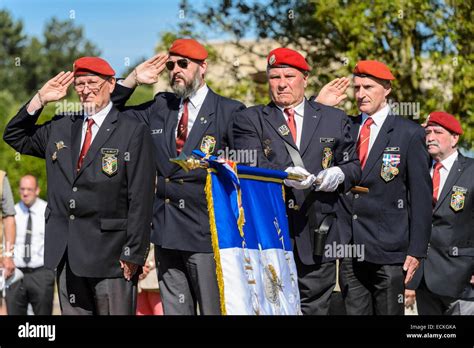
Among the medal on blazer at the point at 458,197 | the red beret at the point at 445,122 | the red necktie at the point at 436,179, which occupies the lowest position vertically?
the medal on blazer at the point at 458,197

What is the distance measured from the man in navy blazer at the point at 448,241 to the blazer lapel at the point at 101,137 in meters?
2.72

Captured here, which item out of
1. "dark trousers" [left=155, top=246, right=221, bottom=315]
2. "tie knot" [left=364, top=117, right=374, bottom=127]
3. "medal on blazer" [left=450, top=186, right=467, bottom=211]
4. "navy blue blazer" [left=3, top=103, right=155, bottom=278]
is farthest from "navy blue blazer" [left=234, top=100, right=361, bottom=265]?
"medal on blazer" [left=450, top=186, right=467, bottom=211]

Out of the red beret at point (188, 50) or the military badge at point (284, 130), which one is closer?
the military badge at point (284, 130)

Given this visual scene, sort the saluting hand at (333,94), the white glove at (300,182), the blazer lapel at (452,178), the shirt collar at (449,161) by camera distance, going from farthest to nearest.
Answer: the shirt collar at (449,161)
the blazer lapel at (452,178)
the saluting hand at (333,94)
the white glove at (300,182)

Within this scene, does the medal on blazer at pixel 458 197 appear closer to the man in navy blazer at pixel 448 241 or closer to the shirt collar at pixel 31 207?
the man in navy blazer at pixel 448 241

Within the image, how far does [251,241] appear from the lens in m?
7.09

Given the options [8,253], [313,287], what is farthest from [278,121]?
[8,253]

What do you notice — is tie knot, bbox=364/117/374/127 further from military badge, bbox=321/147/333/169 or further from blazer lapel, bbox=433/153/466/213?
blazer lapel, bbox=433/153/466/213

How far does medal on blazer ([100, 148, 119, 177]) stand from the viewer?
7.48 meters

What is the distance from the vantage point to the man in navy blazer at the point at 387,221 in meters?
8.06

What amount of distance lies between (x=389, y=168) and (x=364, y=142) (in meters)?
0.28

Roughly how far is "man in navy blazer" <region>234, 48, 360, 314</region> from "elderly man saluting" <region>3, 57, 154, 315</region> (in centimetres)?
83

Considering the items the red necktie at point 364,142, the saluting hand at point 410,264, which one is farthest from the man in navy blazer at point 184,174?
the saluting hand at point 410,264

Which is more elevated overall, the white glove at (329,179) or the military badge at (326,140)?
the military badge at (326,140)
